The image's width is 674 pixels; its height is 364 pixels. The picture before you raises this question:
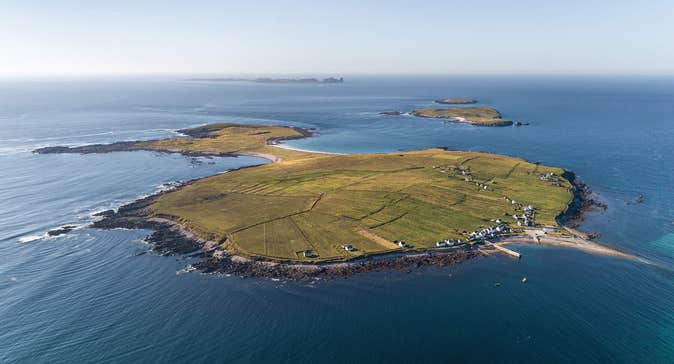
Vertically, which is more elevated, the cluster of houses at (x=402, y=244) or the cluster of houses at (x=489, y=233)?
the cluster of houses at (x=489, y=233)

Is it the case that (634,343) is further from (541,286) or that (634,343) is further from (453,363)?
(453,363)

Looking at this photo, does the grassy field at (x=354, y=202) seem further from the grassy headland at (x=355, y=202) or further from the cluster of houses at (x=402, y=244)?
the cluster of houses at (x=402, y=244)

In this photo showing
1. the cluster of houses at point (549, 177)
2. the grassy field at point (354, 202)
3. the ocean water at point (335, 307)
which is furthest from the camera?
the cluster of houses at point (549, 177)

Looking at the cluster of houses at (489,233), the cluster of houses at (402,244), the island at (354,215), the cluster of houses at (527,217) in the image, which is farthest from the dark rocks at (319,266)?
the cluster of houses at (527,217)

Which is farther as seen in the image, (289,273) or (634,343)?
(289,273)

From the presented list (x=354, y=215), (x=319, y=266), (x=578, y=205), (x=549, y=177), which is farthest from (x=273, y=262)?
(x=549, y=177)

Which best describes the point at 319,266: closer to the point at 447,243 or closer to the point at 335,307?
the point at 335,307

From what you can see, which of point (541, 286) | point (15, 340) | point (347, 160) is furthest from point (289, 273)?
point (347, 160)

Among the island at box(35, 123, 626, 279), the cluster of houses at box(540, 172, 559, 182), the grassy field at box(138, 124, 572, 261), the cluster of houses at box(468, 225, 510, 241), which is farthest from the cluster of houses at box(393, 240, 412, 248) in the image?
the cluster of houses at box(540, 172, 559, 182)
